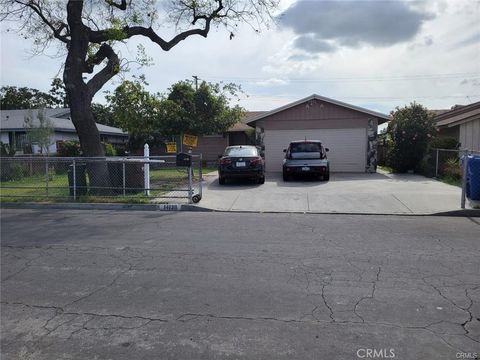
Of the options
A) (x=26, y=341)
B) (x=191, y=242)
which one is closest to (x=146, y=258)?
(x=191, y=242)

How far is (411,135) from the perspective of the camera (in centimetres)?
2086

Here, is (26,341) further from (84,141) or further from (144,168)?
(84,141)

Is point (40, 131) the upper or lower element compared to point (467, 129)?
upper

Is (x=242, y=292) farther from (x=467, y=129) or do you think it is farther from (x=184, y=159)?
(x=467, y=129)

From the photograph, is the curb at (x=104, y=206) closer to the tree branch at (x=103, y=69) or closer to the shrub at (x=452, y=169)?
the tree branch at (x=103, y=69)

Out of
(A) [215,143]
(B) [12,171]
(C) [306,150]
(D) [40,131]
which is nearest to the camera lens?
(C) [306,150]

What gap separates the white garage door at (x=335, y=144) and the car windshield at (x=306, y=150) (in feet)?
15.2

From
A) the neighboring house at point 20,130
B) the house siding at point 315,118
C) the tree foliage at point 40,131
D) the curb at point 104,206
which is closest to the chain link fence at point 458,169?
the house siding at point 315,118

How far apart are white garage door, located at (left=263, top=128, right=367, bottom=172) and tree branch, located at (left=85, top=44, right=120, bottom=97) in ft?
32.5
